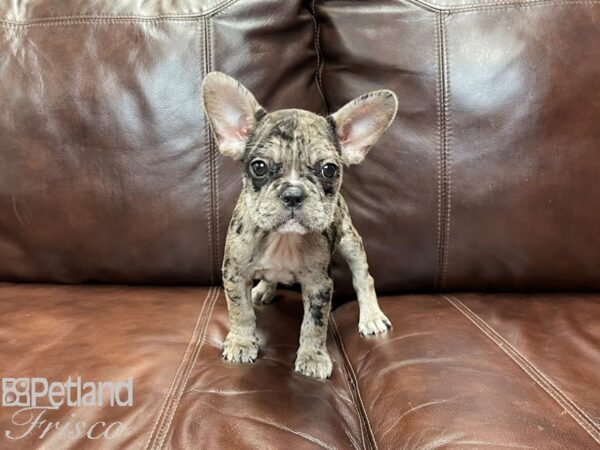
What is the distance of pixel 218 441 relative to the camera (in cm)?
93

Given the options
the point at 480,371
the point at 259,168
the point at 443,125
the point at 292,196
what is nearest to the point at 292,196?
the point at 292,196

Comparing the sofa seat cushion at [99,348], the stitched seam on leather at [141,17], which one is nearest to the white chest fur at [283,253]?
the sofa seat cushion at [99,348]

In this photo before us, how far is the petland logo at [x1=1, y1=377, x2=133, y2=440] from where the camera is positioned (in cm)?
94

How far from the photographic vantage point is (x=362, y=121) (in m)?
1.29

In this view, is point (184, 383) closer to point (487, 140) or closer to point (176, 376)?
point (176, 376)

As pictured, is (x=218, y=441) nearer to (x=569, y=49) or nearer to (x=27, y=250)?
(x=27, y=250)

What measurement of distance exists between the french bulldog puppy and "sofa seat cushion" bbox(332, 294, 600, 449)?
12cm

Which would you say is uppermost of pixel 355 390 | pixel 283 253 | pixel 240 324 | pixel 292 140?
pixel 292 140

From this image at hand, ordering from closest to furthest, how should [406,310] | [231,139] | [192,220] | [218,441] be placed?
1. [218,441]
2. [231,139]
3. [406,310]
4. [192,220]

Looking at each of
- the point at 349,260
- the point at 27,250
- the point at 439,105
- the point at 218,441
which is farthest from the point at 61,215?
the point at 439,105

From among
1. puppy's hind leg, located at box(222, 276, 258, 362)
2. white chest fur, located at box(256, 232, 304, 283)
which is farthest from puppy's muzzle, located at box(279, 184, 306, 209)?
puppy's hind leg, located at box(222, 276, 258, 362)

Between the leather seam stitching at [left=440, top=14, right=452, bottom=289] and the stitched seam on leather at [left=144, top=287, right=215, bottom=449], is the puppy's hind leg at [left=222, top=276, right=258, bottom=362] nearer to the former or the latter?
the stitched seam on leather at [left=144, top=287, right=215, bottom=449]

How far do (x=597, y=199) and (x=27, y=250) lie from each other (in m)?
1.60

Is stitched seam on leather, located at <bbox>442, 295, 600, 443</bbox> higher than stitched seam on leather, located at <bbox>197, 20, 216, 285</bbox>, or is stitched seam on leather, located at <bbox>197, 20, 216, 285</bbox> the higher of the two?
stitched seam on leather, located at <bbox>197, 20, 216, 285</bbox>
